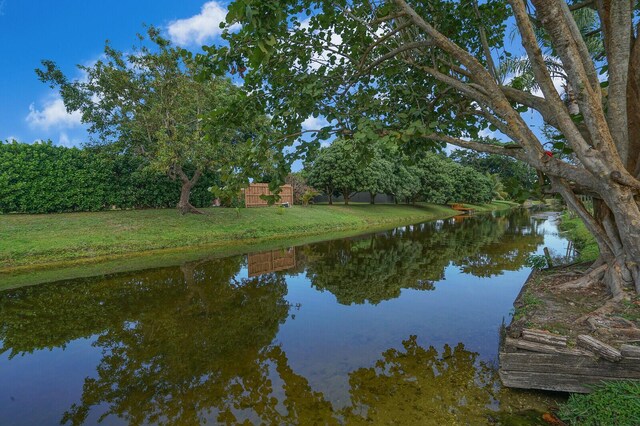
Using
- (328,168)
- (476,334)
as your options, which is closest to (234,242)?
(476,334)

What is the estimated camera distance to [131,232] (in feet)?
48.1

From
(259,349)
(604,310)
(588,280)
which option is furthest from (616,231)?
(259,349)

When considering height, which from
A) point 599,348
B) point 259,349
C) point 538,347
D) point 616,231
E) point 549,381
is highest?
point 616,231

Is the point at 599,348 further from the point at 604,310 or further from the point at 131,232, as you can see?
the point at 131,232

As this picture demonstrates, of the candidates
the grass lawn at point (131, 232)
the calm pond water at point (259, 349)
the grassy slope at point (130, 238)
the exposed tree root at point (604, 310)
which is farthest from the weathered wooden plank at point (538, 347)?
the grassy slope at point (130, 238)

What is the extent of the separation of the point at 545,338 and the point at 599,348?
1.55 ft

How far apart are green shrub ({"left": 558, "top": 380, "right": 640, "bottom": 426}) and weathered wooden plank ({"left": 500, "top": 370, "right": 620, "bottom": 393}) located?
0.25 ft

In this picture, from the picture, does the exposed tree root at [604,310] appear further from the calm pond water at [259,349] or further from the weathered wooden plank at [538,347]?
the calm pond water at [259,349]

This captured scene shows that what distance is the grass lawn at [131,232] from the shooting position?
11.9 meters

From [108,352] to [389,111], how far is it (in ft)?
21.7

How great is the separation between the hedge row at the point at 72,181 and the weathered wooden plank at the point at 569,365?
53.3 ft

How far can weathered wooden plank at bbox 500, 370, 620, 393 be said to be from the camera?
3.66 metres

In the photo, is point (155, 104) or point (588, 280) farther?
point (155, 104)

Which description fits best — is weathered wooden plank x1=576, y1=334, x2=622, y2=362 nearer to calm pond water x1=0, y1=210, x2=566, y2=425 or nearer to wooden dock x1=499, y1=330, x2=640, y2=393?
wooden dock x1=499, y1=330, x2=640, y2=393
